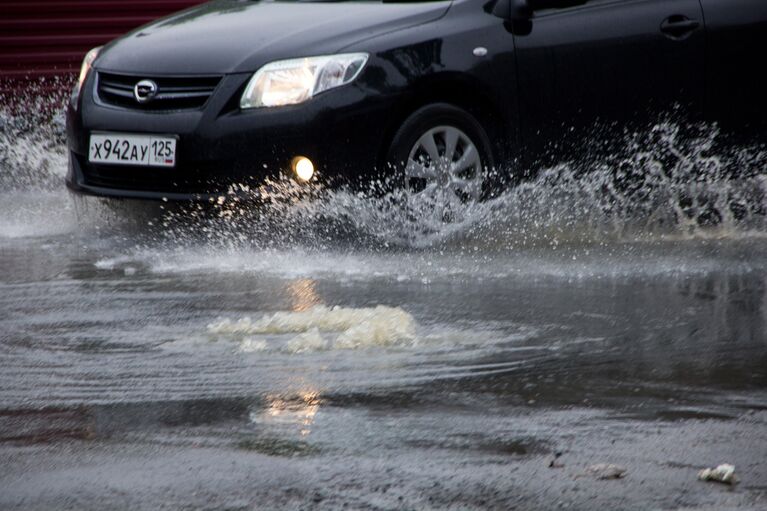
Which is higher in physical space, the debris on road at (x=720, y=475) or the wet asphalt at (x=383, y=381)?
the debris on road at (x=720, y=475)

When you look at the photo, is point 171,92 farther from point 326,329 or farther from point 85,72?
point 326,329

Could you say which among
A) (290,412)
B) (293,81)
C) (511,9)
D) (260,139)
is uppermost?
(511,9)

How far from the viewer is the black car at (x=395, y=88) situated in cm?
713

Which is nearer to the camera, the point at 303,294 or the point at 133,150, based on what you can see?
the point at 303,294

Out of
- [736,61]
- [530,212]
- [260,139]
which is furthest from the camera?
[736,61]

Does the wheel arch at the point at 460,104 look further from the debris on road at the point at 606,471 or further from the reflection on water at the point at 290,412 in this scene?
the debris on road at the point at 606,471

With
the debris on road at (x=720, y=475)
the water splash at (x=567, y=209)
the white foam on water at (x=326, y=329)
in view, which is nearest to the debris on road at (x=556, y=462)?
the debris on road at (x=720, y=475)

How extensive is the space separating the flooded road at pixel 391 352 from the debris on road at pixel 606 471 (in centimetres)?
2

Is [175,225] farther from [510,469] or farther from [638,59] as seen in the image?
[510,469]

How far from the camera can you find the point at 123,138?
7.41 metres

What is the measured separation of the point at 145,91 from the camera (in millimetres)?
7363

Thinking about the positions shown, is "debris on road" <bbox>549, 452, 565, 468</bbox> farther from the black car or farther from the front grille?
the front grille

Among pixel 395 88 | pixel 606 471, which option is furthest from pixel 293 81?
pixel 606 471

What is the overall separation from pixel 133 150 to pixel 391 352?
267 cm
